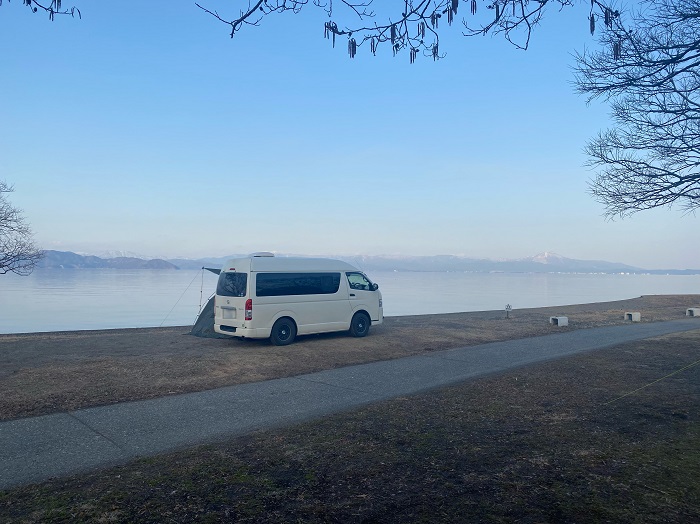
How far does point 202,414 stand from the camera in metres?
8.16

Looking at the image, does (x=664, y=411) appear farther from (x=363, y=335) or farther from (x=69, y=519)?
(x=363, y=335)

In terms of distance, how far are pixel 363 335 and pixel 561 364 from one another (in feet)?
20.5

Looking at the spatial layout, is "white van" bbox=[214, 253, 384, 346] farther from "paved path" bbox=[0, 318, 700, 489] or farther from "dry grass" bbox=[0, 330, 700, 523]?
"dry grass" bbox=[0, 330, 700, 523]

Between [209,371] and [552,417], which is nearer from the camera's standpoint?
[552,417]

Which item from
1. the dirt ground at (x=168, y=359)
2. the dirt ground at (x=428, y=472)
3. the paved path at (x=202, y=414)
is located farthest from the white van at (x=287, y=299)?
the dirt ground at (x=428, y=472)

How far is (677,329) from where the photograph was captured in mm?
19672

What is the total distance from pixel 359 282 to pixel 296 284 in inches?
94.4

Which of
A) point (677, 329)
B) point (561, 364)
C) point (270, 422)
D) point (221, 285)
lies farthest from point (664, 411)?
point (677, 329)

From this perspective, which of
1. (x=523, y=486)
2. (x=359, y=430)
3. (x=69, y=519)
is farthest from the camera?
(x=359, y=430)

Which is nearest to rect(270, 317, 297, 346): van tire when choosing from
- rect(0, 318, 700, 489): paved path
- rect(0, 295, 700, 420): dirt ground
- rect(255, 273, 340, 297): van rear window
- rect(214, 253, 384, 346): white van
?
rect(214, 253, 384, 346): white van

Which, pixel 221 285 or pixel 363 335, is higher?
pixel 221 285

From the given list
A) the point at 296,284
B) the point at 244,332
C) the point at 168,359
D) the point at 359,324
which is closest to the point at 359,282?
the point at 359,324

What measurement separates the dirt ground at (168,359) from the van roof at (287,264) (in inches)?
78.9

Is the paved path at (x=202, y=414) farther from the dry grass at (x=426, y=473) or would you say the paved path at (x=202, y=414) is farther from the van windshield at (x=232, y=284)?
the van windshield at (x=232, y=284)
